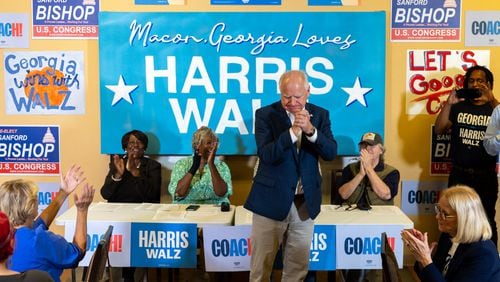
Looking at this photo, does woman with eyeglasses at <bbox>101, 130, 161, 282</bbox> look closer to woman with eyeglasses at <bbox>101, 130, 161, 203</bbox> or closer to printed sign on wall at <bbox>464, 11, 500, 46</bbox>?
woman with eyeglasses at <bbox>101, 130, 161, 203</bbox>

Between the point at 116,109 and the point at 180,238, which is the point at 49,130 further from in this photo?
the point at 180,238

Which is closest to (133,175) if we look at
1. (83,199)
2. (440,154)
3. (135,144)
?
(135,144)

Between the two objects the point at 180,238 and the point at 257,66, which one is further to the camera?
the point at 257,66

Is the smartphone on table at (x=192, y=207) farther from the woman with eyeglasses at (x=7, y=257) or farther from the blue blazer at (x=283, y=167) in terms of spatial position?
the woman with eyeglasses at (x=7, y=257)

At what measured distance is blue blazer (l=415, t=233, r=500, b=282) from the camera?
6.98ft

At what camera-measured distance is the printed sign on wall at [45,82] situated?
4480 millimetres

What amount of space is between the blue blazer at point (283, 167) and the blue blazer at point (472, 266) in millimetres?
787

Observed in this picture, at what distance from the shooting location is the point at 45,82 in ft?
14.8

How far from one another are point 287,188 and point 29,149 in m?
2.61

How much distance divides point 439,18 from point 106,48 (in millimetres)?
2578

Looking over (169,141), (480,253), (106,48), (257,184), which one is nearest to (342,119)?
(169,141)

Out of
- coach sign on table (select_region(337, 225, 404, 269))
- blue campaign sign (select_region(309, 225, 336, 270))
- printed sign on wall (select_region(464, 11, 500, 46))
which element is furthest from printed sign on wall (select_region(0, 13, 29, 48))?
printed sign on wall (select_region(464, 11, 500, 46))

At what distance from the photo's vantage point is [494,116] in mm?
3717

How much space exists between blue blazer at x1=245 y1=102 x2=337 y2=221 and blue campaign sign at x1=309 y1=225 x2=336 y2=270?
30 centimetres
